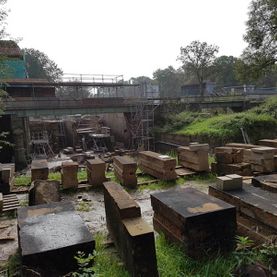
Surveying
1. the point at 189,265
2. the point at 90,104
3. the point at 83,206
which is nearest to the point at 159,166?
the point at 83,206

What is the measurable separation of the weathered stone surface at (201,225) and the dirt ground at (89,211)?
124 cm

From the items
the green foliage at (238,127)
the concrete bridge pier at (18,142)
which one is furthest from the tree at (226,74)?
the concrete bridge pier at (18,142)

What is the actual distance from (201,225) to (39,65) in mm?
61194

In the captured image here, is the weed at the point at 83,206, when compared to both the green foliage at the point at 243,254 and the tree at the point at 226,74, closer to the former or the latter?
the green foliage at the point at 243,254

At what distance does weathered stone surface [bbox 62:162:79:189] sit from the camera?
7008 millimetres

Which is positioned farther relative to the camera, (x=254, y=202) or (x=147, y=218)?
(x=147, y=218)

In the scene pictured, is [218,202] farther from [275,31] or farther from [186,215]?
[275,31]

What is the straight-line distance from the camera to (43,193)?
557cm

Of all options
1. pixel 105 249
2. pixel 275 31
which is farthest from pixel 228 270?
pixel 275 31

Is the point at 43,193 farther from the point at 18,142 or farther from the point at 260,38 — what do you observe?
the point at 260,38

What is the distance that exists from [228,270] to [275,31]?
22.6 m

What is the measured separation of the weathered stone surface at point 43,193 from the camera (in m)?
5.48

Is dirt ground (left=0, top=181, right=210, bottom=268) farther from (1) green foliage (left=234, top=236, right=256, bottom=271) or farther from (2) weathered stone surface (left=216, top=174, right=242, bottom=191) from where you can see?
(1) green foliage (left=234, top=236, right=256, bottom=271)

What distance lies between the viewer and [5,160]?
68.6ft
